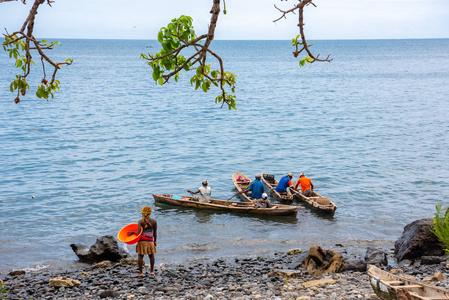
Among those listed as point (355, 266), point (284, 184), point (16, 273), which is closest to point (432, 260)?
point (355, 266)

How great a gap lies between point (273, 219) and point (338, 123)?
2734 centimetres

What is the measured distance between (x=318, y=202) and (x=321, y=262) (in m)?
7.74

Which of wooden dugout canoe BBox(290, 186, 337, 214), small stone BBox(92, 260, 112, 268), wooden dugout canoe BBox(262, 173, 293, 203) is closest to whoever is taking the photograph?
small stone BBox(92, 260, 112, 268)

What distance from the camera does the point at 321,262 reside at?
13.2 metres

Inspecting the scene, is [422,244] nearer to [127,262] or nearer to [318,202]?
[318,202]

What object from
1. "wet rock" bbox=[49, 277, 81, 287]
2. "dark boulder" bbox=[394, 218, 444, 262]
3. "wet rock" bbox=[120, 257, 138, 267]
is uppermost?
"dark boulder" bbox=[394, 218, 444, 262]

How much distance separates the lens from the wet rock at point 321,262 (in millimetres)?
12945

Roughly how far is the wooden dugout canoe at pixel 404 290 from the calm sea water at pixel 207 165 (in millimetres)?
7258

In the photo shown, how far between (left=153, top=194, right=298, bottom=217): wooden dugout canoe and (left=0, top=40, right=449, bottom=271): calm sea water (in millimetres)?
350

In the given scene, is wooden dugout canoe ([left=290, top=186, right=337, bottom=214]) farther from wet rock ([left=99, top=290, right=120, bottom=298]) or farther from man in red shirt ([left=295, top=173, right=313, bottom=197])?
wet rock ([left=99, top=290, right=120, bottom=298])

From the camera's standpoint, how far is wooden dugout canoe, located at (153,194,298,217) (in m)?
19.5

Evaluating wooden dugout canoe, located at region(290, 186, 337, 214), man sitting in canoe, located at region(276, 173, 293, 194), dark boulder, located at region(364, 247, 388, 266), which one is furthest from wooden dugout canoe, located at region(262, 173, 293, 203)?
dark boulder, located at region(364, 247, 388, 266)

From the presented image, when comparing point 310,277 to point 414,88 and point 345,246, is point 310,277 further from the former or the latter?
point 414,88

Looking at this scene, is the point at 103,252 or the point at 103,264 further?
the point at 103,252
